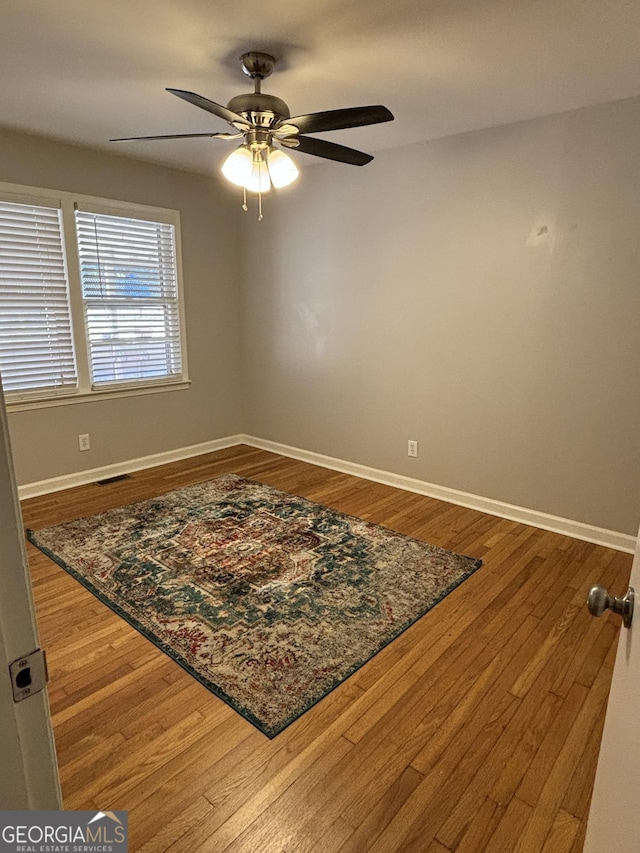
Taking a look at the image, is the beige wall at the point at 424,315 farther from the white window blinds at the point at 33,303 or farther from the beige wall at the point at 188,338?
the white window blinds at the point at 33,303

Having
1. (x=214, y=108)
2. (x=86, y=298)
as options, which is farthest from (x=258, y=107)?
(x=86, y=298)

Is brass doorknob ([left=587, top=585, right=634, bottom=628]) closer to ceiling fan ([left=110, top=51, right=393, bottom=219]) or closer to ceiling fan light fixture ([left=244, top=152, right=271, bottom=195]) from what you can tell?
ceiling fan ([left=110, top=51, right=393, bottom=219])

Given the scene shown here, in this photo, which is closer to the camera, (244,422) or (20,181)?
(20,181)

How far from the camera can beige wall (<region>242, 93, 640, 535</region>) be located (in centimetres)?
278

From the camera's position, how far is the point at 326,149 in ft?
7.91

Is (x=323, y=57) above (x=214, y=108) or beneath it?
above

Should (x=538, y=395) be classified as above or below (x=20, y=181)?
below

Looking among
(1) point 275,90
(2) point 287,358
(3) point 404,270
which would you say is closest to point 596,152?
(3) point 404,270

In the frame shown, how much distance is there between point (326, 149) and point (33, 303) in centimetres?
234

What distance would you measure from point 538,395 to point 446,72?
1.84 m

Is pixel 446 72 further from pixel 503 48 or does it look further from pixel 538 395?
pixel 538 395

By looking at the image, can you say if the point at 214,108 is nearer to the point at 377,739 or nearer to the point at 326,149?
the point at 326,149

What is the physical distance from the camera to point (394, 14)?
1878 millimetres

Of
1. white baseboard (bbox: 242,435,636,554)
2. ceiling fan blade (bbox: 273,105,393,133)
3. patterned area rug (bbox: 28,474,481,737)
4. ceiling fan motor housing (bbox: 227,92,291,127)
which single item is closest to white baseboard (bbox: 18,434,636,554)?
white baseboard (bbox: 242,435,636,554)
